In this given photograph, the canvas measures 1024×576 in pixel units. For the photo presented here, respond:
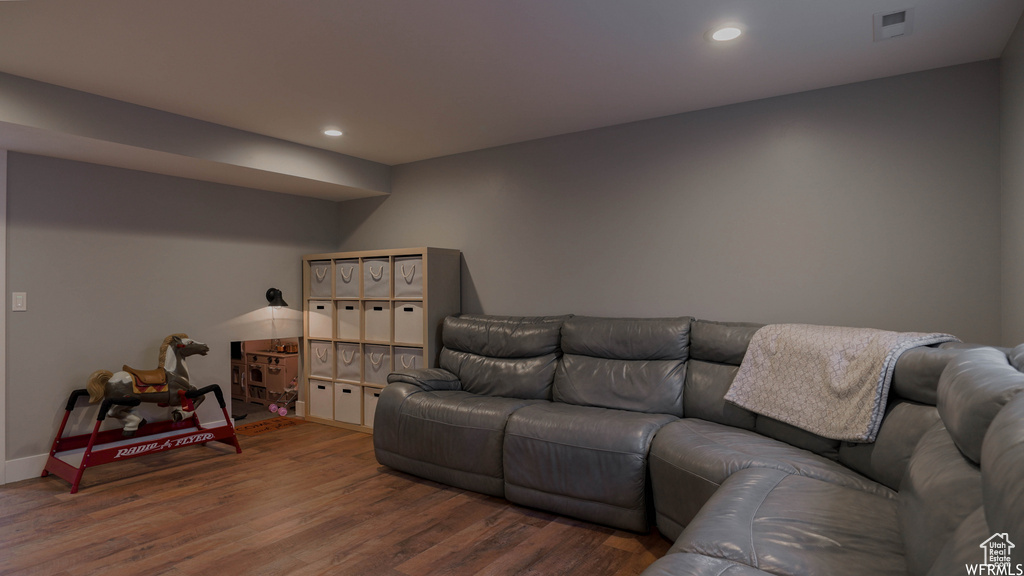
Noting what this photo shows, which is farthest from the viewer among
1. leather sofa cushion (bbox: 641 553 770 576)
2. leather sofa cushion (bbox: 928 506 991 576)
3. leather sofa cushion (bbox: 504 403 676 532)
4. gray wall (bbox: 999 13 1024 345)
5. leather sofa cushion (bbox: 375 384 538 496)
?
leather sofa cushion (bbox: 375 384 538 496)

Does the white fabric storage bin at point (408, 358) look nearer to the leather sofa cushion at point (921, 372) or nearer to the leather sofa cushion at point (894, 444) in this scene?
the leather sofa cushion at point (894, 444)

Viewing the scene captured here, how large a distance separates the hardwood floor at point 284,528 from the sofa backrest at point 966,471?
4.01 ft

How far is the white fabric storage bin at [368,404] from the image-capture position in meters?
4.64

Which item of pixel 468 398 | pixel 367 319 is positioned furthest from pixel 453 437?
pixel 367 319

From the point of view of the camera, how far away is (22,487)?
133 inches

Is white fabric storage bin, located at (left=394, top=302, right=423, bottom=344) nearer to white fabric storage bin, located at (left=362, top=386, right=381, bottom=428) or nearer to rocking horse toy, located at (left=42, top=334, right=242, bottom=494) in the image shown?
white fabric storage bin, located at (left=362, top=386, right=381, bottom=428)

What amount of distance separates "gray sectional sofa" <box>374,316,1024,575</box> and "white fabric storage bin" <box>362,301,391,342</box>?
1.95ft

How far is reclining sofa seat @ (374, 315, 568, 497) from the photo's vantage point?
323 cm

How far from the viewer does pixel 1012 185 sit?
8.40ft

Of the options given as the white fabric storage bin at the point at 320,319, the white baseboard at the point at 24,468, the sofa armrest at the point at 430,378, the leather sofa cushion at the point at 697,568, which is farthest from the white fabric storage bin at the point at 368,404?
the leather sofa cushion at the point at 697,568

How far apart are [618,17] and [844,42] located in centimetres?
116

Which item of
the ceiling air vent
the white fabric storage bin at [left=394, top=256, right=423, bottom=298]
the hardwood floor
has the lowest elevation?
the hardwood floor

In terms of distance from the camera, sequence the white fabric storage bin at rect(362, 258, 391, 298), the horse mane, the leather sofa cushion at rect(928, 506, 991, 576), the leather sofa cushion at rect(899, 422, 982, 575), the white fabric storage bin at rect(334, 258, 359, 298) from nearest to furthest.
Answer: the leather sofa cushion at rect(928, 506, 991, 576) → the leather sofa cushion at rect(899, 422, 982, 575) → the horse mane → the white fabric storage bin at rect(362, 258, 391, 298) → the white fabric storage bin at rect(334, 258, 359, 298)

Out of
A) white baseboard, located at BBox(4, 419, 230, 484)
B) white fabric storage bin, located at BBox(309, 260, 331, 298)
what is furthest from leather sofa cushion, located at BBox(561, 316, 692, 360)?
white baseboard, located at BBox(4, 419, 230, 484)
